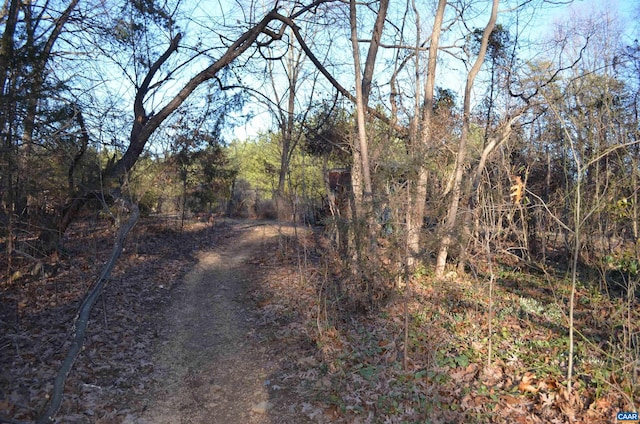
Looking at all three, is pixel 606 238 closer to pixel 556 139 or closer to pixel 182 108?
pixel 556 139

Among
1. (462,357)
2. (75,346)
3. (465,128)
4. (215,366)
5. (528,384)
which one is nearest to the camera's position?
(75,346)

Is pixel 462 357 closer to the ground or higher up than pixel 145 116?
closer to the ground

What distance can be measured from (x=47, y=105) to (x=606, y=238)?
1217cm

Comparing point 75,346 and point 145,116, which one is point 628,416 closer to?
point 75,346

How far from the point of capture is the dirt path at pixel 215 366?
5270mm

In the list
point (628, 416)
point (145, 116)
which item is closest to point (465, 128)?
point (628, 416)

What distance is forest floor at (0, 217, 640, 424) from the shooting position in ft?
16.8

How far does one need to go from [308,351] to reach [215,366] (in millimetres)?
1388

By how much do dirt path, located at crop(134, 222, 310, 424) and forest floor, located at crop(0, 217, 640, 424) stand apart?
25mm

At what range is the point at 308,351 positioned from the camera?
6664mm

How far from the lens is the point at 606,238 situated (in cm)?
1045

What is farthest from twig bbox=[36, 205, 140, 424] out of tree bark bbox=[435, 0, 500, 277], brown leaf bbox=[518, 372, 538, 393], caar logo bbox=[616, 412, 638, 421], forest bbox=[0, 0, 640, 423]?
caar logo bbox=[616, 412, 638, 421]

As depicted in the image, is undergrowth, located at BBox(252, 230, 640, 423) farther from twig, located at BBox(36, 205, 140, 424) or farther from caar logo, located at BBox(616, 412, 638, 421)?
twig, located at BBox(36, 205, 140, 424)

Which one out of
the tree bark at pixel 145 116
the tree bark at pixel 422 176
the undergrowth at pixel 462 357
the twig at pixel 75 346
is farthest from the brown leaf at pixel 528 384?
the tree bark at pixel 145 116
